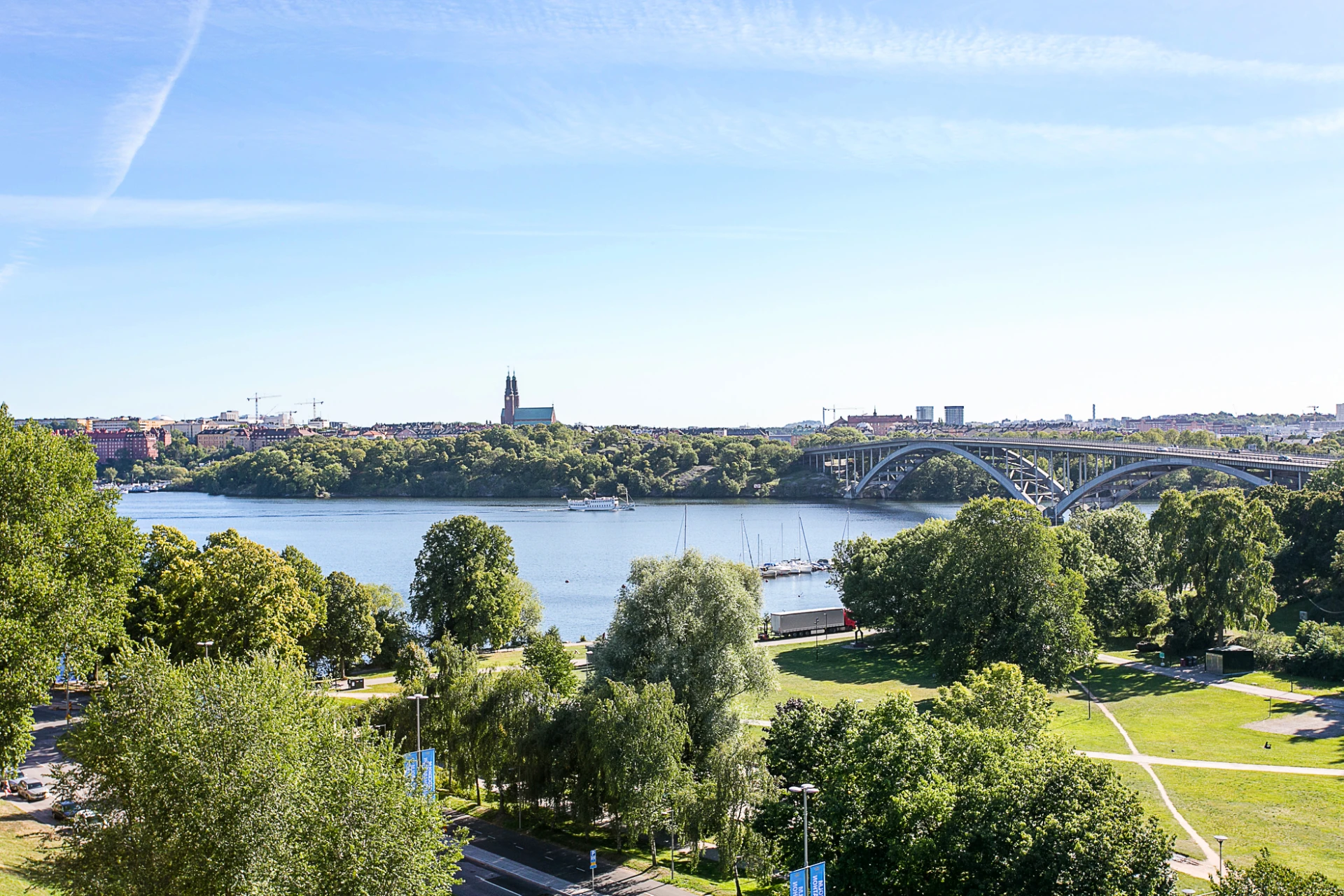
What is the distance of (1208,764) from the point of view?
2880cm

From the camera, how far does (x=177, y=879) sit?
15.0 meters

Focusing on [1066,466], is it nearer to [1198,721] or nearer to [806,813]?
[1198,721]

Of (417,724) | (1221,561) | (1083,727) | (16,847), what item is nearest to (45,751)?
(16,847)

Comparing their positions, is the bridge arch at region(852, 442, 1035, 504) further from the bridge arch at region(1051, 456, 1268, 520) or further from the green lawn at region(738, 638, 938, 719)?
the green lawn at region(738, 638, 938, 719)

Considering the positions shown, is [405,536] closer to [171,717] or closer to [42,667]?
[42,667]

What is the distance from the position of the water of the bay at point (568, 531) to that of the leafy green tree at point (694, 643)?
21.2 meters

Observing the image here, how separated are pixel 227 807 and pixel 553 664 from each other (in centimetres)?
1820

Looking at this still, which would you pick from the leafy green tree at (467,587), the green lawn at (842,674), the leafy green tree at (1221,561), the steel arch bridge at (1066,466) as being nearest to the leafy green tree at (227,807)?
the green lawn at (842,674)

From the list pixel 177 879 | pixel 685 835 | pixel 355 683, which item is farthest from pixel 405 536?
pixel 177 879

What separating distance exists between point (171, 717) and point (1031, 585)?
92.7ft

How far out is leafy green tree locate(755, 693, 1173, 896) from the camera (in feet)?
54.1

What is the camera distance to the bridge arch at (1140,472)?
2980 inches

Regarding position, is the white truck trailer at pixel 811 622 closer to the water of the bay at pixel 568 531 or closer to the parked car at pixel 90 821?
the water of the bay at pixel 568 531

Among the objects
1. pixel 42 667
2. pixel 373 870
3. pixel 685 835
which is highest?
pixel 42 667
